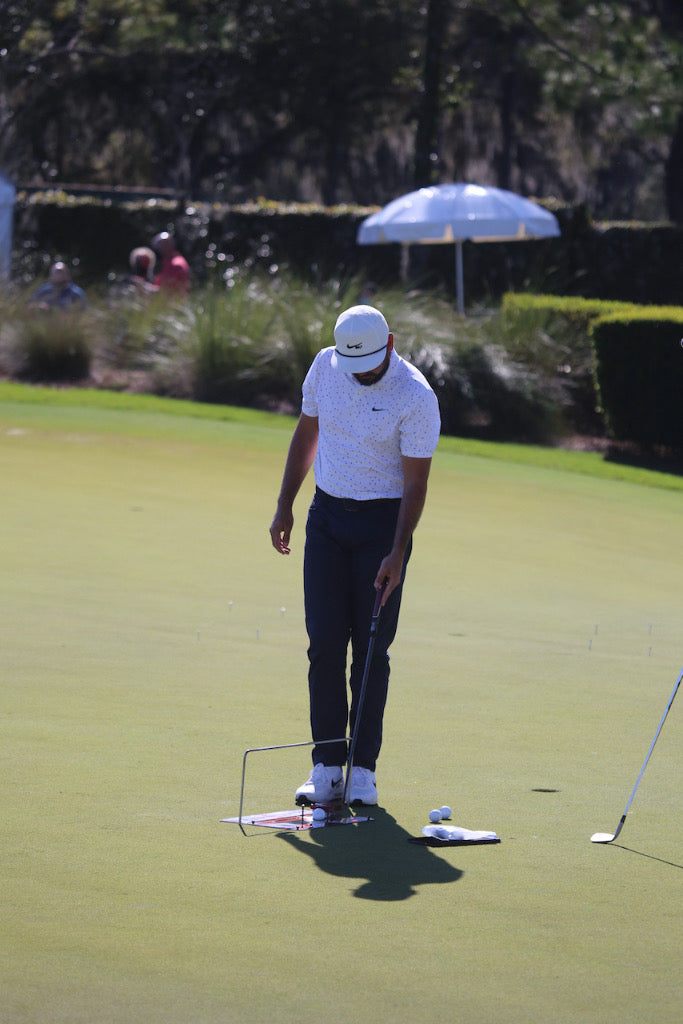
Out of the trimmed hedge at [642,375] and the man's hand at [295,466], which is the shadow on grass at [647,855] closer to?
the man's hand at [295,466]

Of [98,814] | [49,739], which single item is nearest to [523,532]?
[49,739]

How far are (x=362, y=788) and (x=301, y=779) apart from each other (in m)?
0.42

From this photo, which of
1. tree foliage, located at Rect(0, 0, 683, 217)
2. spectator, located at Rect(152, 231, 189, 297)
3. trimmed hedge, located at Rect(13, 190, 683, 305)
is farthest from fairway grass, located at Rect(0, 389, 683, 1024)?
tree foliage, located at Rect(0, 0, 683, 217)

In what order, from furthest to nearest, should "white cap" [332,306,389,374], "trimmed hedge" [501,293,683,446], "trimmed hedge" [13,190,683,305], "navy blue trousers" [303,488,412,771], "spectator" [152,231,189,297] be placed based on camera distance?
"trimmed hedge" [13,190,683,305] < "spectator" [152,231,189,297] < "trimmed hedge" [501,293,683,446] < "navy blue trousers" [303,488,412,771] < "white cap" [332,306,389,374]

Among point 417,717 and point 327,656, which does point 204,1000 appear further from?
point 417,717

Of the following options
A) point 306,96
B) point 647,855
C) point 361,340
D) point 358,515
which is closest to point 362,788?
point 358,515

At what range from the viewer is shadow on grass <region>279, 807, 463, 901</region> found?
16.2 feet

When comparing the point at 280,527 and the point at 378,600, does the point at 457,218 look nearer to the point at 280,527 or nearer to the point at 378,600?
the point at 280,527

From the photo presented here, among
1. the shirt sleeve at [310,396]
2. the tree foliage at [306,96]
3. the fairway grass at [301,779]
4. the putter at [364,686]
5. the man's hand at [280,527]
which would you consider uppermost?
the tree foliage at [306,96]

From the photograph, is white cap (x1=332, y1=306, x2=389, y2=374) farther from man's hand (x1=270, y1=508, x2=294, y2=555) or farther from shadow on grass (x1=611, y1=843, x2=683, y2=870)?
shadow on grass (x1=611, y1=843, x2=683, y2=870)

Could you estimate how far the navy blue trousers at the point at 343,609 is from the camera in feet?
19.4

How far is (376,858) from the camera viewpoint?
5219 millimetres

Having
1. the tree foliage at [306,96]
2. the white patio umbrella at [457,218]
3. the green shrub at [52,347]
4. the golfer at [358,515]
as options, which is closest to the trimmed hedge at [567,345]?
the white patio umbrella at [457,218]

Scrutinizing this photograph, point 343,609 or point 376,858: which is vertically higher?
point 343,609
